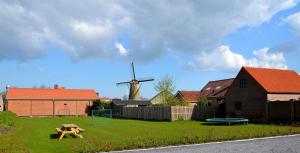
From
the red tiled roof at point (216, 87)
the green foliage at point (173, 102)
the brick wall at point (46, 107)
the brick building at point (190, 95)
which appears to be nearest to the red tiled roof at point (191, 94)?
the brick building at point (190, 95)

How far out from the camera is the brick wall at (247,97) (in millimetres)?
39781

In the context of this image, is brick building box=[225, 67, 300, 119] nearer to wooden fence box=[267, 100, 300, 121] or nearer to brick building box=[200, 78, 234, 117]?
wooden fence box=[267, 100, 300, 121]

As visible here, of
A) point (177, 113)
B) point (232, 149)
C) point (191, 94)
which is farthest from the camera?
point (191, 94)

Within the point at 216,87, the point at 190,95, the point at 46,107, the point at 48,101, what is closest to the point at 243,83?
the point at 216,87

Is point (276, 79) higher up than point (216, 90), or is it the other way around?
point (276, 79)

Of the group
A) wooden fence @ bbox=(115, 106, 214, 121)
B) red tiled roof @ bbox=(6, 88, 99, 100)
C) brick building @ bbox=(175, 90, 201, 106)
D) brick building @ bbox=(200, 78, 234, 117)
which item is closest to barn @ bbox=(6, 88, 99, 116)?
red tiled roof @ bbox=(6, 88, 99, 100)

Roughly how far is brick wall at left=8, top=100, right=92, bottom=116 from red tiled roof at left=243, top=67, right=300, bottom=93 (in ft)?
134

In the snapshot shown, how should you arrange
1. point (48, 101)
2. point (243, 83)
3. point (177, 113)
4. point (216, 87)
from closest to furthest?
point (243, 83) < point (177, 113) < point (216, 87) < point (48, 101)

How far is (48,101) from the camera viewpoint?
238ft

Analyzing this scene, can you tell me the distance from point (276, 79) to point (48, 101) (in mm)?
44892

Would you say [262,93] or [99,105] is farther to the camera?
[99,105]

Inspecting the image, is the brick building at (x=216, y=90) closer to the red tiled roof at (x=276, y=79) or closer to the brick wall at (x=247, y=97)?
the brick wall at (x=247, y=97)

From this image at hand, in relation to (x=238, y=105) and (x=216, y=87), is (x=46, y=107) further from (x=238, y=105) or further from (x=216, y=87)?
(x=238, y=105)

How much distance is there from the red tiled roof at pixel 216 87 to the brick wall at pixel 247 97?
10.5 m
